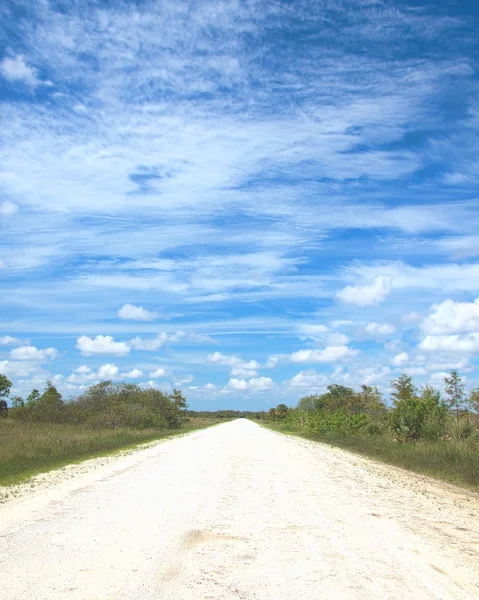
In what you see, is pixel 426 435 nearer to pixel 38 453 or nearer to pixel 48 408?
pixel 38 453

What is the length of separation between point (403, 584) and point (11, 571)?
165 inches

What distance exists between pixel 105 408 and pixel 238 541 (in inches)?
2185

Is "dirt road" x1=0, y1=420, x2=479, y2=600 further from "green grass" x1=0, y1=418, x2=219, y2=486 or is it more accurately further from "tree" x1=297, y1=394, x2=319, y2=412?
"tree" x1=297, y1=394, x2=319, y2=412

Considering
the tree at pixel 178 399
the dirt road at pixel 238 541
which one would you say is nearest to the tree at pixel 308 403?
the tree at pixel 178 399

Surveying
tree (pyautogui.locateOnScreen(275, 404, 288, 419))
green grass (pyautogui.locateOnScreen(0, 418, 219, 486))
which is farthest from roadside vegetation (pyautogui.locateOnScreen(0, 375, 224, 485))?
tree (pyautogui.locateOnScreen(275, 404, 288, 419))

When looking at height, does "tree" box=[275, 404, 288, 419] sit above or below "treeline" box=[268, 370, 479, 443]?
above

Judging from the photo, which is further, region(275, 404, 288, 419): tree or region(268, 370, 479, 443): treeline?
region(275, 404, 288, 419): tree

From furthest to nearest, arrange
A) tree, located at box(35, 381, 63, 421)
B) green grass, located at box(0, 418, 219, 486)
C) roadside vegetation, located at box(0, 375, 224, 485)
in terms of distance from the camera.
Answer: tree, located at box(35, 381, 63, 421)
roadside vegetation, located at box(0, 375, 224, 485)
green grass, located at box(0, 418, 219, 486)

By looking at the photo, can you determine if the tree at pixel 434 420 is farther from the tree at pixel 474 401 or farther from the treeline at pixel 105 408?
the treeline at pixel 105 408

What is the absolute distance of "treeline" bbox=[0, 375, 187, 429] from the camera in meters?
48.1

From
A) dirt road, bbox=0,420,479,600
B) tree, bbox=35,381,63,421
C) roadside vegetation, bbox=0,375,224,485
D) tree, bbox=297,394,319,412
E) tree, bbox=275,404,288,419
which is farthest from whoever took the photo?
tree, bbox=275,404,288,419

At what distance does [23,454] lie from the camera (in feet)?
68.3

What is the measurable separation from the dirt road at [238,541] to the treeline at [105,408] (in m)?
36.7

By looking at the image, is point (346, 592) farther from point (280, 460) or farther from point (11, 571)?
point (280, 460)
